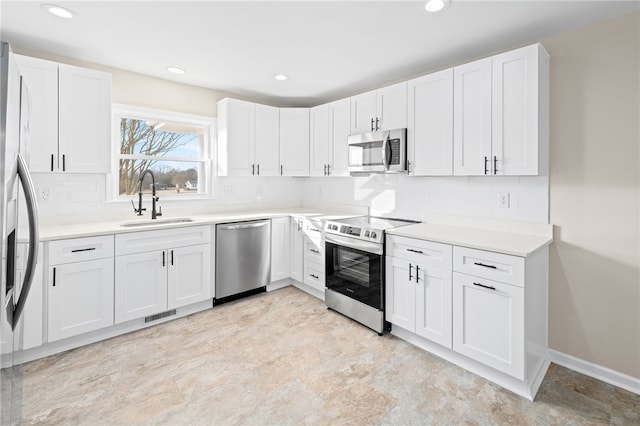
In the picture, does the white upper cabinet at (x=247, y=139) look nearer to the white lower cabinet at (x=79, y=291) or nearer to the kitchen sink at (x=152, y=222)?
the kitchen sink at (x=152, y=222)

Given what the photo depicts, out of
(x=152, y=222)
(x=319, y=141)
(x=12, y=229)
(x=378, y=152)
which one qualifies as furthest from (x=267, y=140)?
(x=12, y=229)

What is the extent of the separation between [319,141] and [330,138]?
21 centimetres

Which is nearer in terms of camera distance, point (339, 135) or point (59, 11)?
point (59, 11)

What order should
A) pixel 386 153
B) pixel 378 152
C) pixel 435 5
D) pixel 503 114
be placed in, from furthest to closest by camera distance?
pixel 378 152, pixel 386 153, pixel 503 114, pixel 435 5

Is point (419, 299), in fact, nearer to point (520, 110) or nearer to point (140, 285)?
point (520, 110)

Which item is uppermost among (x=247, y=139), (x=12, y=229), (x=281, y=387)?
(x=247, y=139)

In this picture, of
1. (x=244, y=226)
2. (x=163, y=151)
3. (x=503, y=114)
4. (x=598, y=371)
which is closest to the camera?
(x=598, y=371)

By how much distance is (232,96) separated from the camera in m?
4.15

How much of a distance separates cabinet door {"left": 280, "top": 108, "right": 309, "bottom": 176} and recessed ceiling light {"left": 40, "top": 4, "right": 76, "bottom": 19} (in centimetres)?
232

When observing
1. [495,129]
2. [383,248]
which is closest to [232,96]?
[383,248]

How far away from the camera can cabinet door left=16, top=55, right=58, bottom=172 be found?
2.51 meters

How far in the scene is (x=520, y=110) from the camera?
7.59ft

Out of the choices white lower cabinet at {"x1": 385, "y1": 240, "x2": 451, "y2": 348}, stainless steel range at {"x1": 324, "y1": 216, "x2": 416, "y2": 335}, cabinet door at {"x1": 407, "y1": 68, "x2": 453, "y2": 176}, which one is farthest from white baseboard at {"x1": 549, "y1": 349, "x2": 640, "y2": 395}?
cabinet door at {"x1": 407, "y1": 68, "x2": 453, "y2": 176}

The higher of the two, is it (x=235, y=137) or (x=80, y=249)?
(x=235, y=137)
